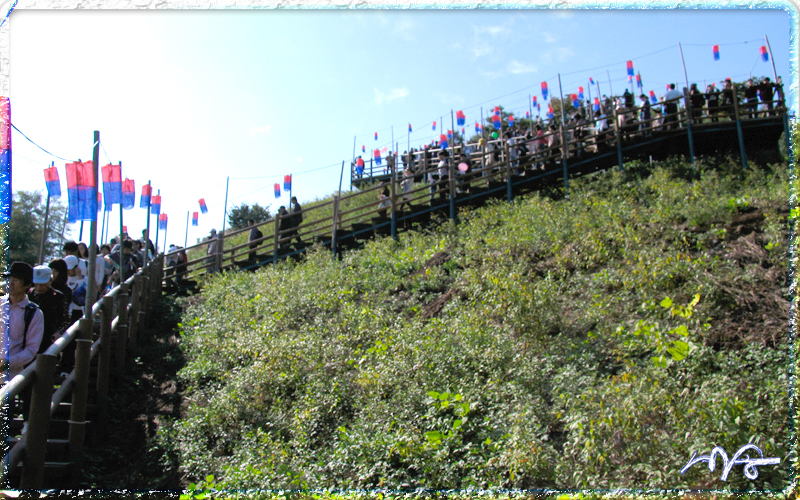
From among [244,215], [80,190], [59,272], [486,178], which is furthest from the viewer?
[244,215]

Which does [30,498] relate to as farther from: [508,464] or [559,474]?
[559,474]

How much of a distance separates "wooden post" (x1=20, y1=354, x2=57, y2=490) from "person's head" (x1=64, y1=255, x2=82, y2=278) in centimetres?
340

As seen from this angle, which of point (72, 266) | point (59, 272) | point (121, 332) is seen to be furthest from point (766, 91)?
point (59, 272)

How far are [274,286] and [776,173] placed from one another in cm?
961

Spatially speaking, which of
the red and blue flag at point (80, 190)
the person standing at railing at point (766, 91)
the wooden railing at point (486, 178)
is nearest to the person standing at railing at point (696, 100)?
the wooden railing at point (486, 178)

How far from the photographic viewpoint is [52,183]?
27.5ft

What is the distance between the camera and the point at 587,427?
492 centimetres

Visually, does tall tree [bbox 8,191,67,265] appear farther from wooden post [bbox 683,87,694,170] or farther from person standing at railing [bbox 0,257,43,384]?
wooden post [bbox 683,87,694,170]

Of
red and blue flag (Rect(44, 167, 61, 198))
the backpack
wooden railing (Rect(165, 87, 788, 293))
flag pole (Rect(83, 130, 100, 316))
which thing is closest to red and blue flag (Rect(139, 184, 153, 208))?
wooden railing (Rect(165, 87, 788, 293))

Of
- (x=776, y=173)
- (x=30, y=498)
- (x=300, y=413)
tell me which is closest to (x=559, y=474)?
(x=300, y=413)

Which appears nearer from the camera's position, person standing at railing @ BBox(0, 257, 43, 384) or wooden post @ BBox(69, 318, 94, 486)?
person standing at railing @ BBox(0, 257, 43, 384)

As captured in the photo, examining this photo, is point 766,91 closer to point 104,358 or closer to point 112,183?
point 112,183

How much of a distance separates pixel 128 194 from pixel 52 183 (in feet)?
4.12

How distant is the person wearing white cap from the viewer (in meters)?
5.59
